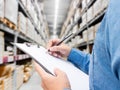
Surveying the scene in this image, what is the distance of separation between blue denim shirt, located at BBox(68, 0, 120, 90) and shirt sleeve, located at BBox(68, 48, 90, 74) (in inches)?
31.5

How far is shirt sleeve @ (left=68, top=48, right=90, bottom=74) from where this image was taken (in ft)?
5.15

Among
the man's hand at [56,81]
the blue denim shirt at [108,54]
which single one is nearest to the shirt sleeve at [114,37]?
the blue denim shirt at [108,54]

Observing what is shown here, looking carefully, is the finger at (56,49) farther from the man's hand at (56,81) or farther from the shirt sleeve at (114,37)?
the shirt sleeve at (114,37)

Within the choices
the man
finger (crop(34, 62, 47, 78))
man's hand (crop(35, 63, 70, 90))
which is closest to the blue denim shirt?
the man

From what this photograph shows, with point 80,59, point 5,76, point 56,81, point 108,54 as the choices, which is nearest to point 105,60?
point 108,54

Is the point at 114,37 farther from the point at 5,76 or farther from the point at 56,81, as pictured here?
the point at 5,76

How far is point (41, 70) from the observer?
3.28ft

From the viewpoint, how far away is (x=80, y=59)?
164 cm

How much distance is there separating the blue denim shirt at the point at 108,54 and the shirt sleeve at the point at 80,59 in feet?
2.63

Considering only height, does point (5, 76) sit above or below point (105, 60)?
below

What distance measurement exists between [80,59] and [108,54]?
0.97m

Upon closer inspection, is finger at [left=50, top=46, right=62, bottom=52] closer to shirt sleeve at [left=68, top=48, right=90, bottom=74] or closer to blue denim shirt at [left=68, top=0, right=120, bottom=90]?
shirt sleeve at [left=68, top=48, right=90, bottom=74]

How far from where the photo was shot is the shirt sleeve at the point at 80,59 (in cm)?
157

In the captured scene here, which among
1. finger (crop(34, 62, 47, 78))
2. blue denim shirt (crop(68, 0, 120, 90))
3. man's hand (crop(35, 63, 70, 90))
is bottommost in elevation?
man's hand (crop(35, 63, 70, 90))
